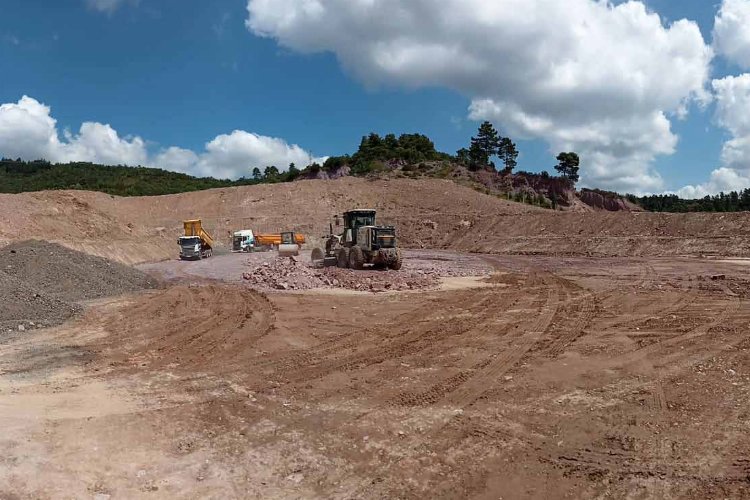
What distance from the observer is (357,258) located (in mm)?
23078

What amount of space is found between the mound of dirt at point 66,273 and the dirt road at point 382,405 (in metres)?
4.36

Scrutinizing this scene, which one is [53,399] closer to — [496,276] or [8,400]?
[8,400]

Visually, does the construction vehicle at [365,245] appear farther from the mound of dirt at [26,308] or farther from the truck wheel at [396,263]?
the mound of dirt at [26,308]

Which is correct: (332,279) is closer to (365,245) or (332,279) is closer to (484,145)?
(365,245)

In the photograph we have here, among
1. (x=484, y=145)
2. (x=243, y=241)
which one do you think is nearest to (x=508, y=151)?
(x=484, y=145)

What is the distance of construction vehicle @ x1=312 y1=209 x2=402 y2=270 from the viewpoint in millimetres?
22625

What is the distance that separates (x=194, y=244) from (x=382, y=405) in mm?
31198

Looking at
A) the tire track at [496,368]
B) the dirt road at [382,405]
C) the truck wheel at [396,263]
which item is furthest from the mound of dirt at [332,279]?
the tire track at [496,368]

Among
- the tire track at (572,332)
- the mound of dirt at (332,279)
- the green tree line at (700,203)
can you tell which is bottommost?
the tire track at (572,332)

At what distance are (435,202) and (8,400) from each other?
47.1 meters

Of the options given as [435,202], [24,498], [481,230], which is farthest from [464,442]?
[435,202]

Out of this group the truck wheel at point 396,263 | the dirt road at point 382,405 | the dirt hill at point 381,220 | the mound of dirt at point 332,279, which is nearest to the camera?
the dirt road at point 382,405

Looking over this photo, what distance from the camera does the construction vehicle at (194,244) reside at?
3550 cm

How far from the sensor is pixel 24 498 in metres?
4.58
